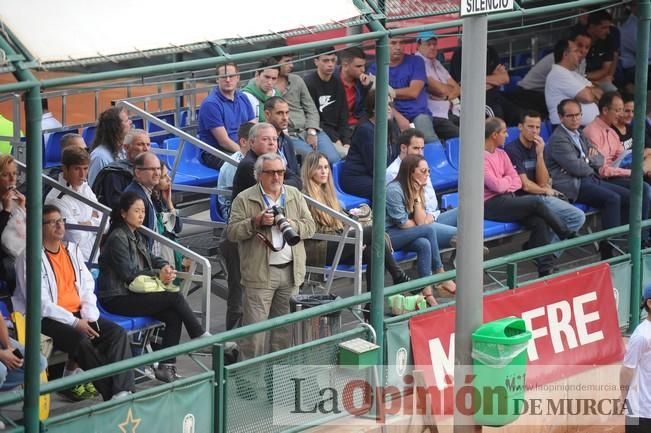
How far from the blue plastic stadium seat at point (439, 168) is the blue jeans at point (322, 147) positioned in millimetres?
1050

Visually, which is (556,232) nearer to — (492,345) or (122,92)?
(492,345)

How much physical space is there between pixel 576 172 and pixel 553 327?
2578mm

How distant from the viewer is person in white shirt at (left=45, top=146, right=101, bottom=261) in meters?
9.94

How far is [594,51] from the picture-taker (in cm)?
1623

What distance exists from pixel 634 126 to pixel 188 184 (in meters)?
4.13

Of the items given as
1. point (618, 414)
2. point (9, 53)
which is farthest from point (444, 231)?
point (9, 53)

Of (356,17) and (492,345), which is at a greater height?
(356,17)

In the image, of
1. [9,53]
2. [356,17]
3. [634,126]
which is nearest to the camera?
[9,53]

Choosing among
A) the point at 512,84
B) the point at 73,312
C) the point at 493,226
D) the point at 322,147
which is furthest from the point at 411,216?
the point at 512,84

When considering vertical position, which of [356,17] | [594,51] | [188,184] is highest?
[594,51]

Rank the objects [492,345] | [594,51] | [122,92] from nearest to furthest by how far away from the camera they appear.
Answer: [492,345] < [594,51] < [122,92]

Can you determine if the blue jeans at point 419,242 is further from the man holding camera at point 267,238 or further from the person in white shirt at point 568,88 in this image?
the person in white shirt at point 568,88

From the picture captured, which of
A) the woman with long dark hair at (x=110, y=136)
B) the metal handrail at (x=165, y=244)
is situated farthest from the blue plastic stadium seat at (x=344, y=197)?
the metal handrail at (x=165, y=244)

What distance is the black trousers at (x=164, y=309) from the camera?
9.33 metres
